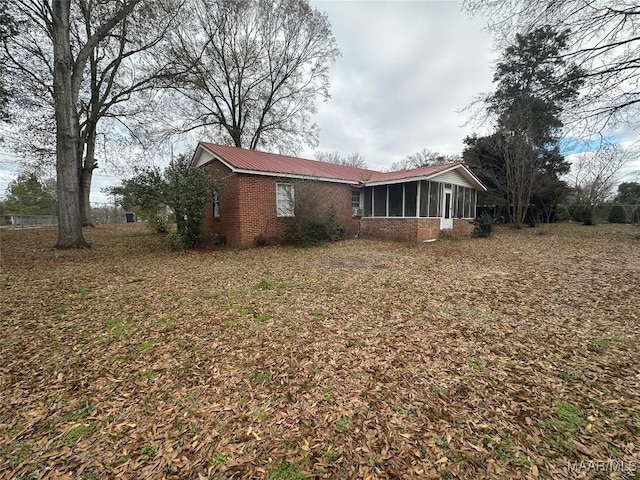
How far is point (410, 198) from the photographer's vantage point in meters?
12.0

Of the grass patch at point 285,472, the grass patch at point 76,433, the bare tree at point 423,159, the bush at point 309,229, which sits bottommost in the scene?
the grass patch at point 285,472

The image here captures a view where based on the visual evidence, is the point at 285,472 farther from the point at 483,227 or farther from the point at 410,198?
the point at 483,227

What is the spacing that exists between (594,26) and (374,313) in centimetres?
873

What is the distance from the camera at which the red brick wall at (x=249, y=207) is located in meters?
9.93

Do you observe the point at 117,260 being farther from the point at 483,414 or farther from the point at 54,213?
the point at 54,213

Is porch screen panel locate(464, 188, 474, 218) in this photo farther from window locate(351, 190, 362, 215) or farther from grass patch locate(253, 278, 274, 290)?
grass patch locate(253, 278, 274, 290)

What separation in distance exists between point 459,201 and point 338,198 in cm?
684

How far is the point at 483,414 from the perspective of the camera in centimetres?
209

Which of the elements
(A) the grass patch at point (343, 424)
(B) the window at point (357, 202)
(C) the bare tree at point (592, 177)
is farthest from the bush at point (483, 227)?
(A) the grass patch at point (343, 424)

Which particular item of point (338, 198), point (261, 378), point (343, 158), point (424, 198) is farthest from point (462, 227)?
point (343, 158)

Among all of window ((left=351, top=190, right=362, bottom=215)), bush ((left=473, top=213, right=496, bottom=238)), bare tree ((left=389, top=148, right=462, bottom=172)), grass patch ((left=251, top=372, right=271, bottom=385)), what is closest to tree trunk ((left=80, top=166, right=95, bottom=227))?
window ((left=351, top=190, right=362, bottom=215))

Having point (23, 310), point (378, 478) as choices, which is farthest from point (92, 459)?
point (23, 310)

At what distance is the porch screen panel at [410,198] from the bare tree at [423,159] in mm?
19385

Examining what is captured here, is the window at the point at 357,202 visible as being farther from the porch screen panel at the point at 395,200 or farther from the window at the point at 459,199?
the window at the point at 459,199
